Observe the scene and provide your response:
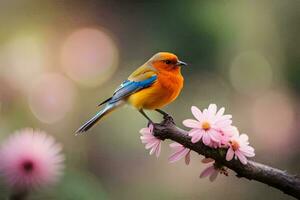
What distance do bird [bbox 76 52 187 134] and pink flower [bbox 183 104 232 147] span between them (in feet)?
1.52

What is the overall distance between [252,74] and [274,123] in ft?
1.23

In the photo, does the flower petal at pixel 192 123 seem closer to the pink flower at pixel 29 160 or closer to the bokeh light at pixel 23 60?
the pink flower at pixel 29 160

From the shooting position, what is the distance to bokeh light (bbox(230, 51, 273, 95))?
505 centimetres

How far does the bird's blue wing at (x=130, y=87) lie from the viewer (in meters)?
1.93

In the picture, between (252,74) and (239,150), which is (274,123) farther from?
(239,150)

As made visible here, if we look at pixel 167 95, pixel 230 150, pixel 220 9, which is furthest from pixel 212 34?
pixel 230 150

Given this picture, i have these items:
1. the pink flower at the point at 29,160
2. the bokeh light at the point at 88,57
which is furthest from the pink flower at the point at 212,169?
the bokeh light at the point at 88,57

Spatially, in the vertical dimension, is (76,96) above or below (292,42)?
above

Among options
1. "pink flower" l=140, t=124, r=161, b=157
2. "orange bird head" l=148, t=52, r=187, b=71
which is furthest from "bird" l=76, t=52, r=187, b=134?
"pink flower" l=140, t=124, r=161, b=157

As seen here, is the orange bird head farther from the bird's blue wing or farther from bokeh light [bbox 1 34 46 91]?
bokeh light [bbox 1 34 46 91]

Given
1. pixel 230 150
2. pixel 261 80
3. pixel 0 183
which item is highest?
pixel 261 80

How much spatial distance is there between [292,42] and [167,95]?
11.0 ft

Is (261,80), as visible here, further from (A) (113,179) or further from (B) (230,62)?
(A) (113,179)

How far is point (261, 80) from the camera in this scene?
16.7ft
